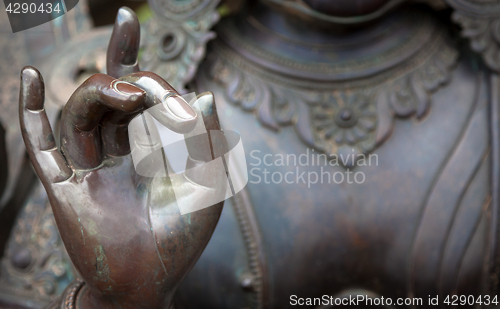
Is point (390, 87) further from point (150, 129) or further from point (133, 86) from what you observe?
point (133, 86)

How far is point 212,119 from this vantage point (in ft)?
1.75

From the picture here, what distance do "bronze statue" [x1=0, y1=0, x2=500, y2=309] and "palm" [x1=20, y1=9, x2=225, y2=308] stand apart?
279mm

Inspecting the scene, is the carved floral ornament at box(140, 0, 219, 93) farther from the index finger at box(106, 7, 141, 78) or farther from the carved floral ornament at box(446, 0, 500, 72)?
the carved floral ornament at box(446, 0, 500, 72)

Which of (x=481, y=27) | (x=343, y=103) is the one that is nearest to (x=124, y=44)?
(x=343, y=103)

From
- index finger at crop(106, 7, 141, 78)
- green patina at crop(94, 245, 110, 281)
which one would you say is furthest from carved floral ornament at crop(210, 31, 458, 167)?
green patina at crop(94, 245, 110, 281)

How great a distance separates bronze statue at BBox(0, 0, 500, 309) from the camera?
2.77 feet

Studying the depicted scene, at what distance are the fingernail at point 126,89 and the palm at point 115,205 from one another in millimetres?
64

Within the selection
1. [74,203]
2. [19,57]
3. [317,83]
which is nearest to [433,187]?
[317,83]

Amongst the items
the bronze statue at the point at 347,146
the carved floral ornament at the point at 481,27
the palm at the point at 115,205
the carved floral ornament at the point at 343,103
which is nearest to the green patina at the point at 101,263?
the palm at the point at 115,205

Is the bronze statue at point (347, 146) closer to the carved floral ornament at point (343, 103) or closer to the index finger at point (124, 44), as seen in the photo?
the carved floral ornament at point (343, 103)

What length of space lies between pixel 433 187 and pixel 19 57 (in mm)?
950

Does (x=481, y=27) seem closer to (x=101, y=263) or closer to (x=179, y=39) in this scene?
(x=179, y=39)

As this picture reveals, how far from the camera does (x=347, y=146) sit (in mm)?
882

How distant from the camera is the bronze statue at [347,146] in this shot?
84 centimetres
